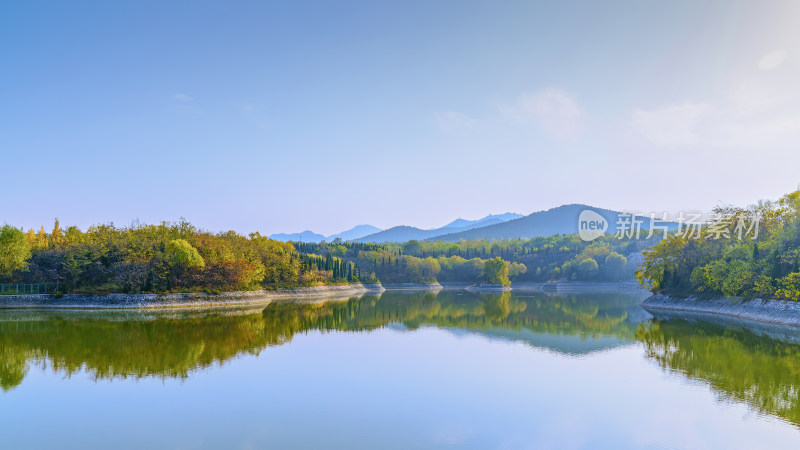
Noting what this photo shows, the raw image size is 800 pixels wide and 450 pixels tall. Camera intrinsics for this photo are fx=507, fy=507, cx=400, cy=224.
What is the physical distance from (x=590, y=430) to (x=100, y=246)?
41553 mm

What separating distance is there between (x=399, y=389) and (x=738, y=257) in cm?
3313

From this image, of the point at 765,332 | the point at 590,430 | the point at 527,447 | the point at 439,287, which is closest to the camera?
the point at 527,447

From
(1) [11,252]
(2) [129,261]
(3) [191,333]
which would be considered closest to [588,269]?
(2) [129,261]

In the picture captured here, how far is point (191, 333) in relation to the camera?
25469 mm

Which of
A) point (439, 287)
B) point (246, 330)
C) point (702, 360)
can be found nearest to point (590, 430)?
point (702, 360)

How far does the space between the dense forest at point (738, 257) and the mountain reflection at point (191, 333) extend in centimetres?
642

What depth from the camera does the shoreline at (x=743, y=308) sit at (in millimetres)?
30234

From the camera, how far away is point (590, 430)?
10820 millimetres

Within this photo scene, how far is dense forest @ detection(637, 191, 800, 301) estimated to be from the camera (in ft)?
107

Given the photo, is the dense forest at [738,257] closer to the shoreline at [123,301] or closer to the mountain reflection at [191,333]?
the mountain reflection at [191,333]

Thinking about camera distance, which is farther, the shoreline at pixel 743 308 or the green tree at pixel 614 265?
the green tree at pixel 614 265

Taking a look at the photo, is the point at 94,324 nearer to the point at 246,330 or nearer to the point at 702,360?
the point at 246,330

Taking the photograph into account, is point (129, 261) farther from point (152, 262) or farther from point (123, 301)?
point (123, 301)

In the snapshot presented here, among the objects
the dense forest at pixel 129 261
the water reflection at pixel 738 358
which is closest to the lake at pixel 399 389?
the water reflection at pixel 738 358
